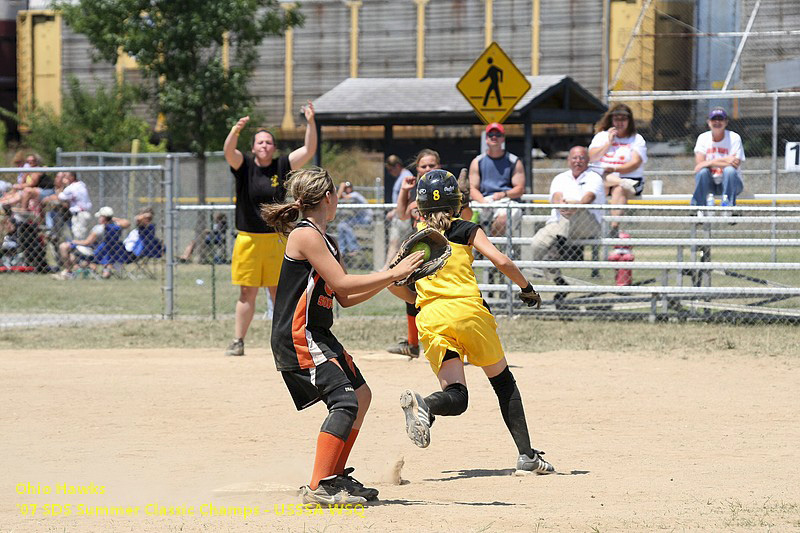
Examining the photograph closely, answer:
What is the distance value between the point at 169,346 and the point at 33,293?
5629 millimetres

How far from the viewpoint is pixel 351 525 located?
5.26m

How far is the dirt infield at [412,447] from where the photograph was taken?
18.0ft

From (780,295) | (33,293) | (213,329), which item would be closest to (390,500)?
(213,329)

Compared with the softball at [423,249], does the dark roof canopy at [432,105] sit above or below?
above

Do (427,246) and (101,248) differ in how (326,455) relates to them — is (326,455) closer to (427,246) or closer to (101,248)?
(427,246)

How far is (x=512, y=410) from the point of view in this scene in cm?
672

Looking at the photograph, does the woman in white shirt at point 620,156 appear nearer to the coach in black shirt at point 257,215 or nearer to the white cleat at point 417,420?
the coach in black shirt at point 257,215

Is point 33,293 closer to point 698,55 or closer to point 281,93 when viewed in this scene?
point 698,55

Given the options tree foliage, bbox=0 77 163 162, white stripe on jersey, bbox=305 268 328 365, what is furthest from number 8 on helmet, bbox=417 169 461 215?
tree foliage, bbox=0 77 163 162

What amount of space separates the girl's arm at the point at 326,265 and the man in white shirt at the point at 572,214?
7776mm

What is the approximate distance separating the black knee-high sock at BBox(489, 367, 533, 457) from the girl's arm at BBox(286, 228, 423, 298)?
142 cm

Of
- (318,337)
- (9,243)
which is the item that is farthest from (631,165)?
(9,243)

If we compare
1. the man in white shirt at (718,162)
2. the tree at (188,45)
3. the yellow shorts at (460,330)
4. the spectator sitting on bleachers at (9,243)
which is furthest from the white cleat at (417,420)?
the tree at (188,45)

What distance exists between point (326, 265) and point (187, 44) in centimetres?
2018
